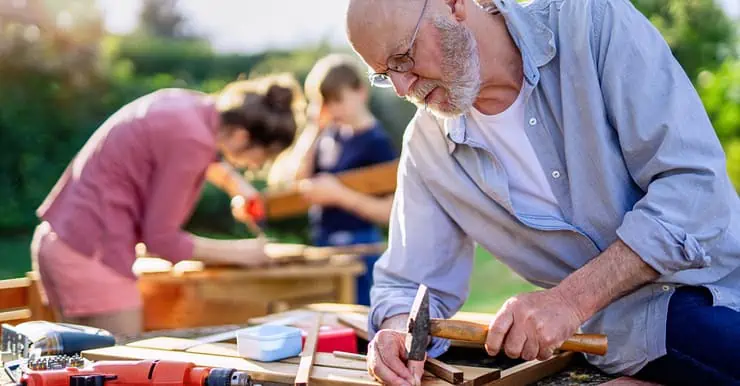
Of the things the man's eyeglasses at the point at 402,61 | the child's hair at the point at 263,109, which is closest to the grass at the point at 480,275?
the child's hair at the point at 263,109

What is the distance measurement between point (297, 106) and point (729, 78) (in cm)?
538

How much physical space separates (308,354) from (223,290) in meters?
2.41

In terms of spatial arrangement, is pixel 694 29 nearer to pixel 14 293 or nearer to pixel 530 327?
pixel 14 293

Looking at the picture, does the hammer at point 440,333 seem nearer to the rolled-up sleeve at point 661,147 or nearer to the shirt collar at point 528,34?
the rolled-up sleeve at point 661,147

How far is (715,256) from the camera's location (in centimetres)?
229

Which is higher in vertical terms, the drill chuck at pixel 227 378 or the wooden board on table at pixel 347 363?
the drill chuck at pixel 227 378

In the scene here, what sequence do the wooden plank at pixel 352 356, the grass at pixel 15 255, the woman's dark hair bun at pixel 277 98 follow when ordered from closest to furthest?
the wooden plank at pixel 352 356, the woman's dark hair bun at pixel 277 98, the grass at pixel 15 255

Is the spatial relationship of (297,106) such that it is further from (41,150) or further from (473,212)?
(41,150)

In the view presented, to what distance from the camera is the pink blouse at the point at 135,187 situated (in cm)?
400

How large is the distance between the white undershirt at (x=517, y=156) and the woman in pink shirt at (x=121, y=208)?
1954mm

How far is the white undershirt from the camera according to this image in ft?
7.81

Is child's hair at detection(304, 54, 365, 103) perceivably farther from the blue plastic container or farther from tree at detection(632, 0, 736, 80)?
the blue plastic container

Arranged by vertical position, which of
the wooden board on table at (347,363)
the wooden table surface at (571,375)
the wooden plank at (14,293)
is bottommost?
the wooden plank at (14,293)

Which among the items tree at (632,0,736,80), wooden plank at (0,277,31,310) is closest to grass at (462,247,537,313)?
tree at (632,0,736,80)
